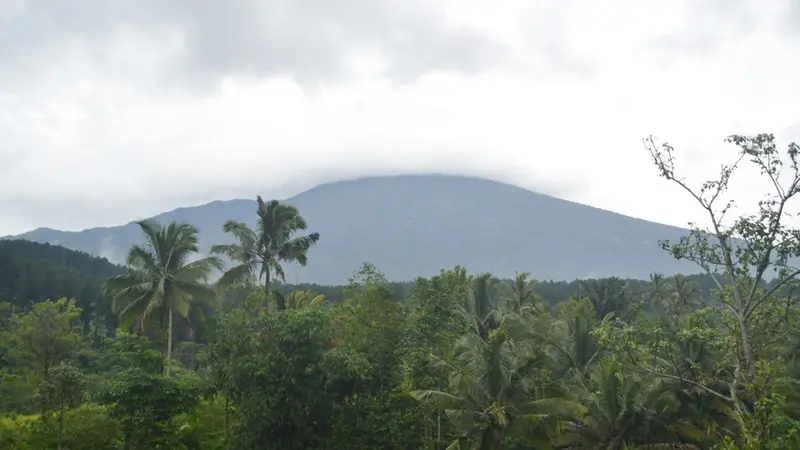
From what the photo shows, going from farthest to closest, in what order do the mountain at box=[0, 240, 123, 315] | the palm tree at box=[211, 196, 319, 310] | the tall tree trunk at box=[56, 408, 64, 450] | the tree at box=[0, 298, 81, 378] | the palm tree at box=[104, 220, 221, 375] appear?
the mountain at box=[0, 240, 123, 315], the tree at box=[0, 298, 81, 378], the palm tree at box=[211, 196, 319, 310], the palm tree at box=[104, 220, 221, 375], the tall tree trunk at box=[56, 408, 64, 450]

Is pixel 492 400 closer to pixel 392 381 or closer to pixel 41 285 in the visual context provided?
pixel 392 381

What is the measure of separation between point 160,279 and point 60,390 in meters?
7.64

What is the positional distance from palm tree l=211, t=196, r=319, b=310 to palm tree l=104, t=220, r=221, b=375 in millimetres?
2530

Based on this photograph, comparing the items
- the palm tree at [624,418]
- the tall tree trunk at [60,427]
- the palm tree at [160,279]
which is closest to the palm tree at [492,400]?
the palm tree at [624,418]

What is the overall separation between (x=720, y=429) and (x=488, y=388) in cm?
932

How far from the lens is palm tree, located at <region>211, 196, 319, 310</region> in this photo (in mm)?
30764

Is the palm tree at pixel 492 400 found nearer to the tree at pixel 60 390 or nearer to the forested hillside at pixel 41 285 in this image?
the tree at pixel 60 390

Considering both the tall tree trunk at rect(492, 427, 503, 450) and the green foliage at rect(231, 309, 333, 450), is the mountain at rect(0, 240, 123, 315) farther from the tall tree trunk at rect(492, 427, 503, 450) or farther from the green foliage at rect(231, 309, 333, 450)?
the tall tree trunk at rect(492, 427, 503, 450)

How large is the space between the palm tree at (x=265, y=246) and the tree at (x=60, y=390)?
10.6m

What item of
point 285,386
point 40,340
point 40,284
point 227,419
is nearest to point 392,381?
point 285,386

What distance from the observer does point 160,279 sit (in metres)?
27.2

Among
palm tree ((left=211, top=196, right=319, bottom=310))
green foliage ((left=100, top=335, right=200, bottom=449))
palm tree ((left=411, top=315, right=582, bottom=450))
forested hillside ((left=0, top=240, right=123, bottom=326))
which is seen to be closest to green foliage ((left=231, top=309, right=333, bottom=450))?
green foliage ((left=100, top=335, right=200, bottom=449))

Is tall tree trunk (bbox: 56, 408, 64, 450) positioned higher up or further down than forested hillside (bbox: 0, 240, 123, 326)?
further down

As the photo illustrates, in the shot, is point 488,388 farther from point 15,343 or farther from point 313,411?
point 15,343
